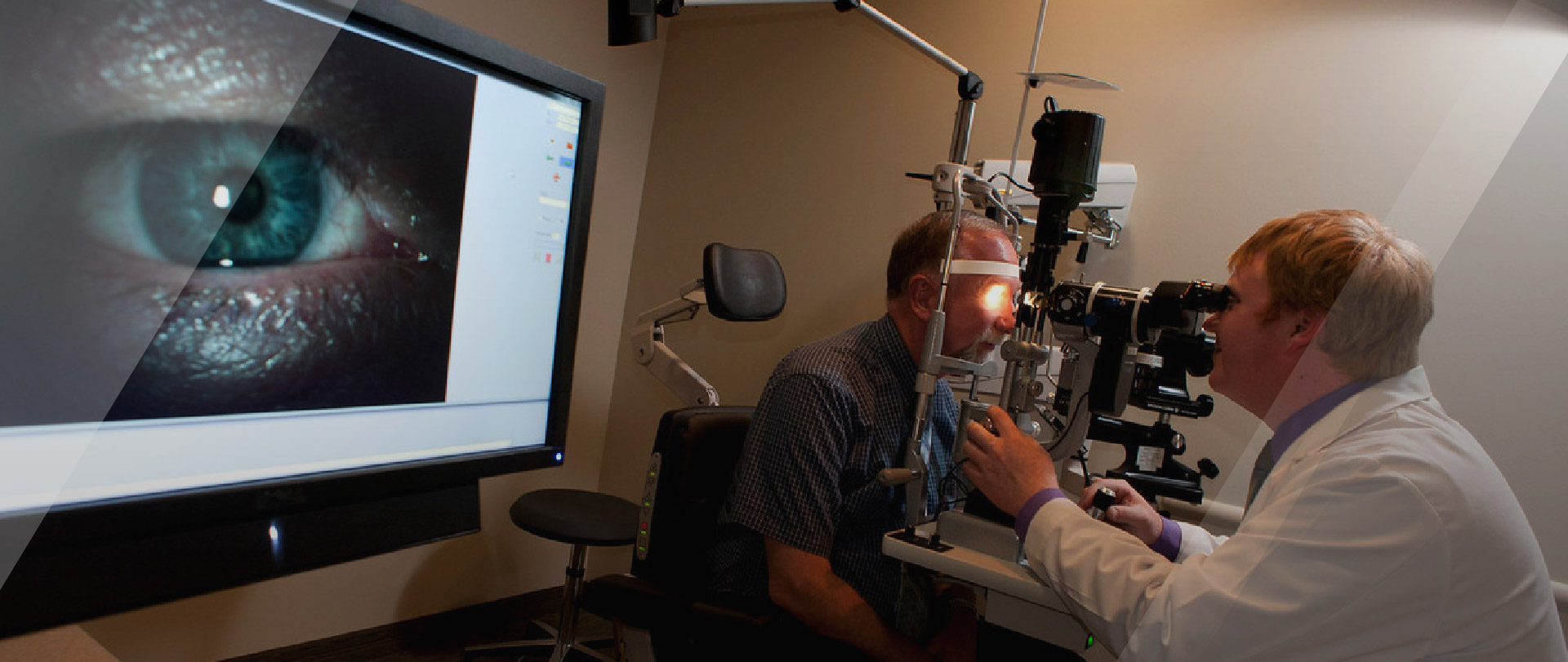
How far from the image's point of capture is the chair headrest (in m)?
1.96

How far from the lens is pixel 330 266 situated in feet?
1.57

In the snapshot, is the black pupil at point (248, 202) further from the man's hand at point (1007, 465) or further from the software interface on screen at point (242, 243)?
the man's hand at point (1007, 465)

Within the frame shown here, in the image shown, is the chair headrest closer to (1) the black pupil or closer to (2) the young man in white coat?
(2) the young man in white coat

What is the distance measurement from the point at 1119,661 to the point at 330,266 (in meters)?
1.04

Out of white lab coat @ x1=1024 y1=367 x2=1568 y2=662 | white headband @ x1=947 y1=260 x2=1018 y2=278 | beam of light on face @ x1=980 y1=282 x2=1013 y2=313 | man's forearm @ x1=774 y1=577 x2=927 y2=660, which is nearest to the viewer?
white lab coat @ x1=1024 y1=367 x2=1568 y2=662

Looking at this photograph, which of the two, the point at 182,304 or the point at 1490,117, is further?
the point at 1490,117


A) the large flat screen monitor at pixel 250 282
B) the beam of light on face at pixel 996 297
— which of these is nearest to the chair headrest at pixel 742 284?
the beam of light on face at pixel 996 297

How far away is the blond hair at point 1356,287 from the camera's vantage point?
1.13 m

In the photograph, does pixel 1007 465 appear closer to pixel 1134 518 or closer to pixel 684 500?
pixel 1134 518

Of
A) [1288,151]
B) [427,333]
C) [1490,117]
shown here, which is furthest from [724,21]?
[427,333]

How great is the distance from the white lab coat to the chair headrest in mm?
1128

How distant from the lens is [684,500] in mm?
1627

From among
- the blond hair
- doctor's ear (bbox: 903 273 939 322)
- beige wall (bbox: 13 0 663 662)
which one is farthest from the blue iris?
beige wall (bbox: 13 0 663 662)

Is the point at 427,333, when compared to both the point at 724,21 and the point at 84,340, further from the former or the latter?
the point at 724,21
